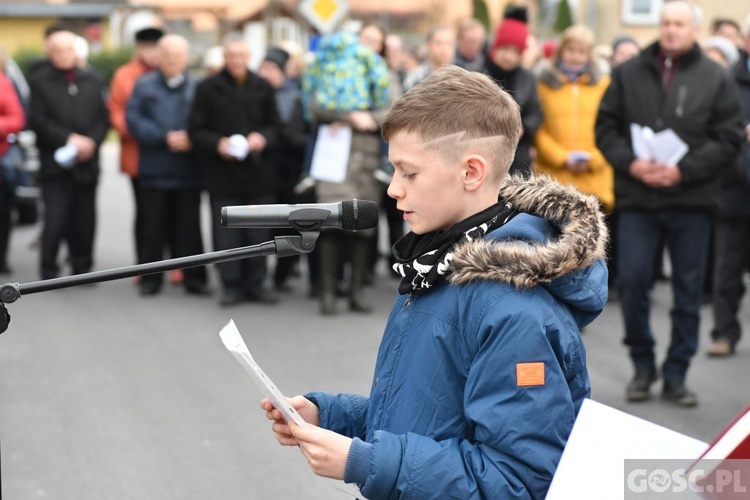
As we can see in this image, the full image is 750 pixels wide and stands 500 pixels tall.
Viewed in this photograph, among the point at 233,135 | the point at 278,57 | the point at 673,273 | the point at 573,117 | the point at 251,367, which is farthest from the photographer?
the point at 278,57

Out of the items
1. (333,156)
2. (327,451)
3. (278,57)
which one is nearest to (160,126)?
(278,57)

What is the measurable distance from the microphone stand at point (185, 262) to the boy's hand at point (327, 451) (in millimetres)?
371

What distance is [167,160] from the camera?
10.1m

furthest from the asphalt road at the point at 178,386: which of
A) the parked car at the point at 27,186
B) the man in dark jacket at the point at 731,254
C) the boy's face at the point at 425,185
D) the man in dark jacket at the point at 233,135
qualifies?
the parked car at the point at 27,186

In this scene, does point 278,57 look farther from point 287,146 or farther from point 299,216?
point 299,216

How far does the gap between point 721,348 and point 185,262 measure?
6150 millimetres

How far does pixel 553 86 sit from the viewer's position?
29.1ft

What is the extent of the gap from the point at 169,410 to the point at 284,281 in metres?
3.97

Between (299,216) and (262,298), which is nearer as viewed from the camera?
(299,216)

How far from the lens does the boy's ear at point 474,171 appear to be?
232 cm

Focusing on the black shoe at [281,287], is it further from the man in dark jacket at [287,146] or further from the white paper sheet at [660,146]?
the white paper sheet at [660,146]

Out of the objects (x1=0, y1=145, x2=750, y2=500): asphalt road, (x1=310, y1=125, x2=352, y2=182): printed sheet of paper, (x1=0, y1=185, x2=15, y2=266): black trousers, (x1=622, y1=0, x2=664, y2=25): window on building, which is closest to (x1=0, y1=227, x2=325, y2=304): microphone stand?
(x1=0, y1=145, x2=750, y2=500): asphalt road

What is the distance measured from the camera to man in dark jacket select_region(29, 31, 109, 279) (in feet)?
33.6

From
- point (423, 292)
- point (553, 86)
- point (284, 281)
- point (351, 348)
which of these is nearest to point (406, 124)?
point (423, 292)
